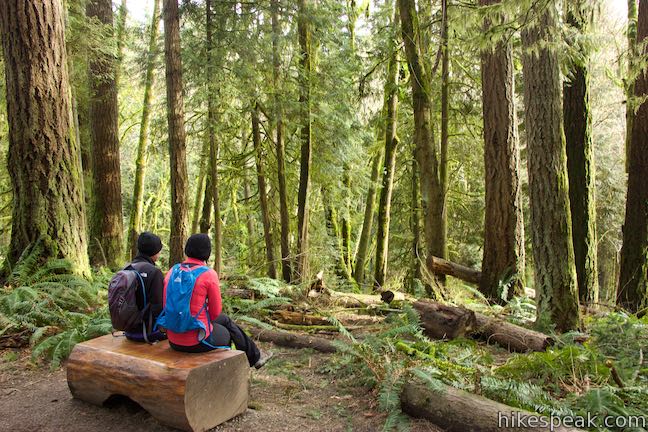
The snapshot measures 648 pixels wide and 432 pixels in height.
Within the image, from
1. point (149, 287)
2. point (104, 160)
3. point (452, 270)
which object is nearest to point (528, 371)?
point (149, 287)

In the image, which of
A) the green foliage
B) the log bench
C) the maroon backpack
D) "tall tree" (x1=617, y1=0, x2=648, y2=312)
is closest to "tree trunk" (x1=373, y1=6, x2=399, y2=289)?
"tall tree" (x1=617, y1=0, x2=648, y2=312)

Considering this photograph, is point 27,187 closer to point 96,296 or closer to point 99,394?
point 96,296

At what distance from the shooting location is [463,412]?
4.16m

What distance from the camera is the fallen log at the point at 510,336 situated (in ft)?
20.1

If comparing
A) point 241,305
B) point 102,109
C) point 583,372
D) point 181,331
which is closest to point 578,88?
point 583,372

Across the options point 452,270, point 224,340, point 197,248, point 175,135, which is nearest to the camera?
point 197,248

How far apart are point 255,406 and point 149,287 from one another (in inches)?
62.5

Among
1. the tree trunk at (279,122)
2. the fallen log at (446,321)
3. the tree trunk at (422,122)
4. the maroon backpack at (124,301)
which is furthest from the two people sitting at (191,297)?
the tree trunk at (279,122)

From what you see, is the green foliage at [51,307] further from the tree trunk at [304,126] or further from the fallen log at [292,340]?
the tree trunk at [304,126]

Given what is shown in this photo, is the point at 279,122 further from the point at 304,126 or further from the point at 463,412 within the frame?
the point at 463,412

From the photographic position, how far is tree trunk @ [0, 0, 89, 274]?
7750 millimetres

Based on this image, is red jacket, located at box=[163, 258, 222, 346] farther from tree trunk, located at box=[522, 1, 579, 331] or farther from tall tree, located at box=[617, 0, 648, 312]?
tall tree, located at box=[617, 0, 648, 312]

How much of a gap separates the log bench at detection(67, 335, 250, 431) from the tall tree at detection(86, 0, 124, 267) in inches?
311

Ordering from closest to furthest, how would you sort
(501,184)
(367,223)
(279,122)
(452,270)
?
(501,184), (452,270), (279,122), (367,223)
